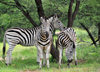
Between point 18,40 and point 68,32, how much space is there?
2872mm

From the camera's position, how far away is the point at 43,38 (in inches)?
381

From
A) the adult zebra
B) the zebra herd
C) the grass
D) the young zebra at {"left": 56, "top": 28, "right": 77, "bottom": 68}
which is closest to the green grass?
the grass

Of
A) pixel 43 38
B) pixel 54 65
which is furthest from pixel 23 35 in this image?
pixel 54 65

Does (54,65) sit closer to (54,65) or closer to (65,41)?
(54,65)

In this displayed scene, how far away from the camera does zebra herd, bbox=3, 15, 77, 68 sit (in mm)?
9664

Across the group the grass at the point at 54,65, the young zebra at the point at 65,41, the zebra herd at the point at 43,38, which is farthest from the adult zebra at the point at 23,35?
the grass at the point at 54,65

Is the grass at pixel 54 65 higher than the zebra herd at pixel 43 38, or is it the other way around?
the zebra herd at pixel 43 38

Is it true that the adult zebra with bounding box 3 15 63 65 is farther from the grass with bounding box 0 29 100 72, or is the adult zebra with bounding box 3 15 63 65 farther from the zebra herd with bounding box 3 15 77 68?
the grass with bounding box 0 29 100 72

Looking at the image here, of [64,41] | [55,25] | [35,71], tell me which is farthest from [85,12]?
[35,71]

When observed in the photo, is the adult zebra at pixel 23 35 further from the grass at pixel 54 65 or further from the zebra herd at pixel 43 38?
the grass at pixel 54 65

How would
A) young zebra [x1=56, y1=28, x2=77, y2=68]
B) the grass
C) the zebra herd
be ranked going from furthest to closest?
young zebra [x1=56, y1=28, x2=77, y2=68], the zebra herd, the grass

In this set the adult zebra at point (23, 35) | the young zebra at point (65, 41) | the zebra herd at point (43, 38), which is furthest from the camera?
the adult zebra at point (23, 35)

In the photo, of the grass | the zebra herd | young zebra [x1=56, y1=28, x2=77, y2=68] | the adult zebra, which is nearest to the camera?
the grass

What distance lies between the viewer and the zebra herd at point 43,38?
31.7ft
